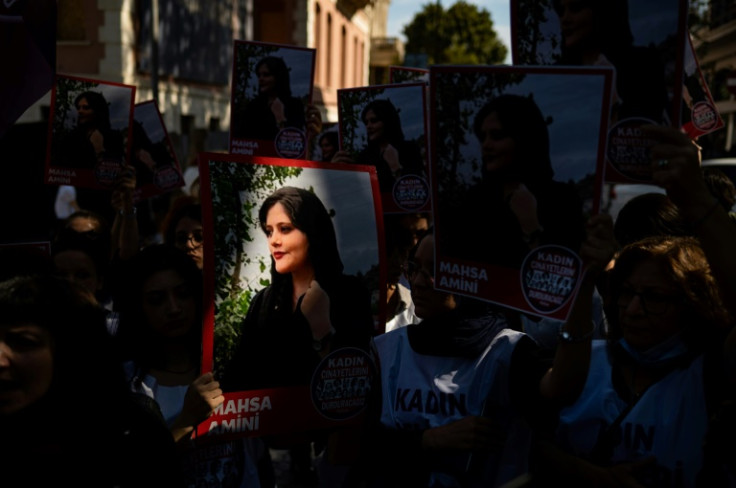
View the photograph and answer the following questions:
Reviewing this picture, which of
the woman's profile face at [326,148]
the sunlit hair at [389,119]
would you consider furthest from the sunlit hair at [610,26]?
the woman's profile face at [326,148]

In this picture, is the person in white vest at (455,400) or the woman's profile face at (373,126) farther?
the woman's profile face at (373,126)

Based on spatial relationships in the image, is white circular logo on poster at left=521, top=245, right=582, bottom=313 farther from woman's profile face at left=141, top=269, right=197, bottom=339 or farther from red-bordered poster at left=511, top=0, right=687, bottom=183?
woman's profile face at left=141, top=269, right=197, bottom=339

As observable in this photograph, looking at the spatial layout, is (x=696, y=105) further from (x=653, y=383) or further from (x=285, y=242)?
(x=285, y=242)

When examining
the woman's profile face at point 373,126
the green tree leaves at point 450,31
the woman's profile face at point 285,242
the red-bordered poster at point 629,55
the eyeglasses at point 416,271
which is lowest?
the eyeglasses at point 416,271

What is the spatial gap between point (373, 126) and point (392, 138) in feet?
0.41

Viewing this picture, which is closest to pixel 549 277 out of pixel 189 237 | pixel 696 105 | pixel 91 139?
pixel 696 105

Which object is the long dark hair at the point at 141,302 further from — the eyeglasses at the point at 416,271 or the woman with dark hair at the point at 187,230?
the woman with dark hair at the point at 187,230

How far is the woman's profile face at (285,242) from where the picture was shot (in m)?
2.52

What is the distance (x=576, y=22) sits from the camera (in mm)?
2396

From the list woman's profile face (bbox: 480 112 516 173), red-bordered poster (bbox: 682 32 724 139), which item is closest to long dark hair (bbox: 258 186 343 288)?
woman's profile face (bbox: 480 112 516 173)

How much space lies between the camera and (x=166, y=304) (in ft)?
8.94

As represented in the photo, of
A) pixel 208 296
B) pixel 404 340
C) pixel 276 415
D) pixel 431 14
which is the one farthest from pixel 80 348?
pixel 431 14

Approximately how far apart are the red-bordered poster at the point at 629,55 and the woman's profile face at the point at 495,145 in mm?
279

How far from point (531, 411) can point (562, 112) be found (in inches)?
31.6
